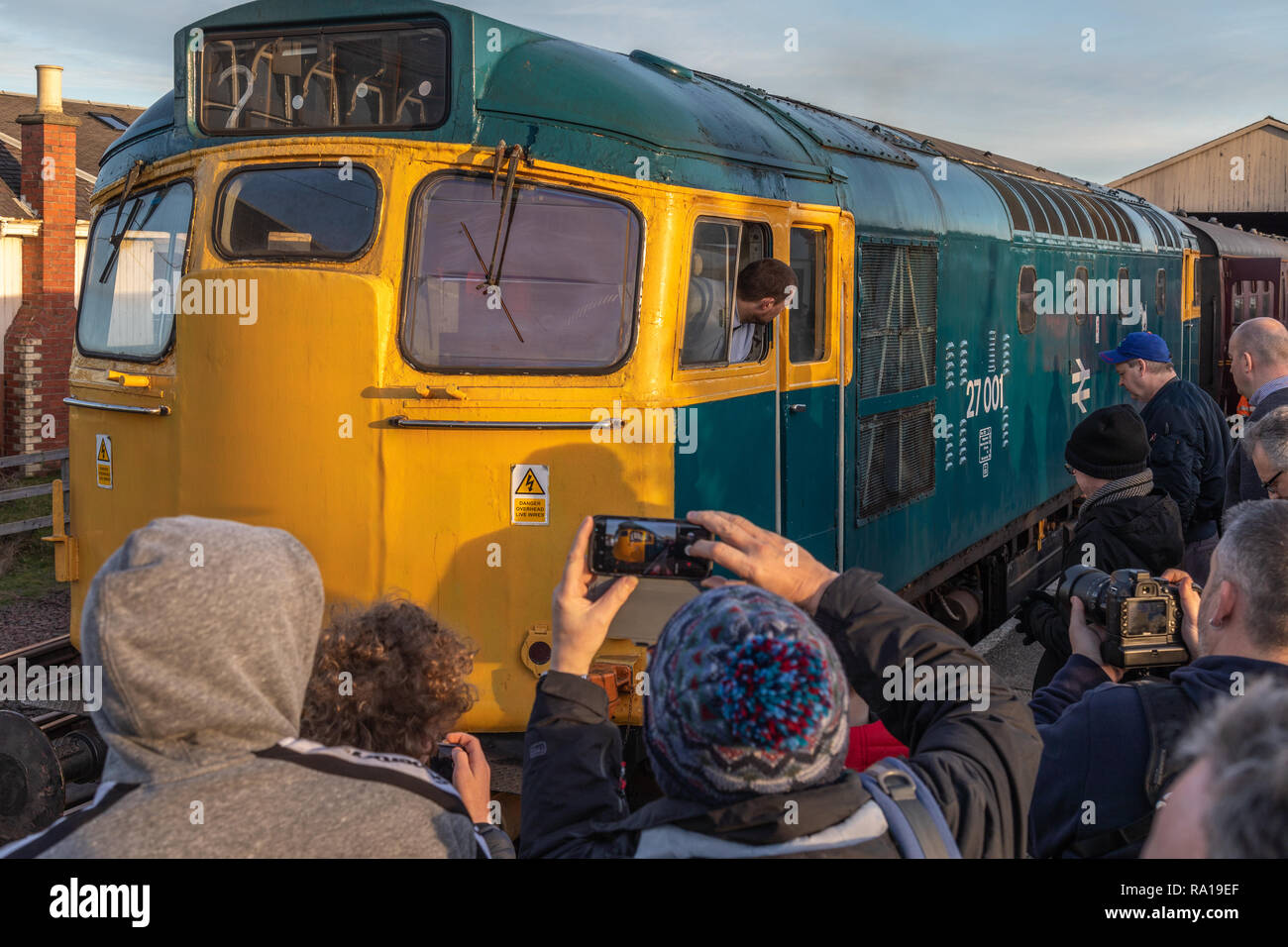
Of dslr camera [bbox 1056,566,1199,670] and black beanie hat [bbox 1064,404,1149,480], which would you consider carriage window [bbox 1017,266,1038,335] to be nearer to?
black beanie hat [bbox 1064,404,1149,480]

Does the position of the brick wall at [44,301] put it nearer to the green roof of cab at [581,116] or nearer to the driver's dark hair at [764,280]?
the green roof of cab at [581,116]

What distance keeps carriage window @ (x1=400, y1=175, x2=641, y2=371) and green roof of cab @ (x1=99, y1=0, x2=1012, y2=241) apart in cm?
22

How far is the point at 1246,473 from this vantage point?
5039 millimetres

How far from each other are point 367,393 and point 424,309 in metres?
0.39

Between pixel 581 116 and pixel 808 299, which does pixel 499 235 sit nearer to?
pixel 581 116

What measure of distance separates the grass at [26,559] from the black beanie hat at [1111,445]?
31.0 ft

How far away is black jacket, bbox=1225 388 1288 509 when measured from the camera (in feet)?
16.3

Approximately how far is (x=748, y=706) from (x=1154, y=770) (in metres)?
1.15

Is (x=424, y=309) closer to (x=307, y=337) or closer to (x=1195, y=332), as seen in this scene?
(x=307, y=337)

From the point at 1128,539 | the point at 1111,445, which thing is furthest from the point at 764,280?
the point at 1128,539

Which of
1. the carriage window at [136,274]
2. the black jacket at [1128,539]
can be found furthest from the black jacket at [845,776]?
the carriage window at [136,274]

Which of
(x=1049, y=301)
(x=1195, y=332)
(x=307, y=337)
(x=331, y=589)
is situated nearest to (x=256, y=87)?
(x=307, y=337)

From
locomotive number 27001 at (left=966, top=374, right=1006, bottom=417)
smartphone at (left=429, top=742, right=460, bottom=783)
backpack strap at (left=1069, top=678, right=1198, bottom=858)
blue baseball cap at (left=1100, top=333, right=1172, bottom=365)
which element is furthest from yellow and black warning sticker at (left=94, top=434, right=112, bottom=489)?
locomotive number 27001 at (left=966, top=374, right=1006, bottom=417)

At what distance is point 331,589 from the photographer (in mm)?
4480
